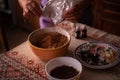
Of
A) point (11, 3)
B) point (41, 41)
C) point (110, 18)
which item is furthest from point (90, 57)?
point (11, 3)

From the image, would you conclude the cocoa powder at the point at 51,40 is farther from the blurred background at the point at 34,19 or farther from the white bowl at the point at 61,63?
the blurred background at the point at 34,19

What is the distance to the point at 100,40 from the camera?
1095 millimetres

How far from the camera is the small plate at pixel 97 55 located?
2.95ft

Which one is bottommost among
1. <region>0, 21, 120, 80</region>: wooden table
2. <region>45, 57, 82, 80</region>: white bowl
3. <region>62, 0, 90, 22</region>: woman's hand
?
<region>0, 21, 120, 80</region>: wooden table

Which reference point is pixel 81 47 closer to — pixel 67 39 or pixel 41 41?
pixel 67 39

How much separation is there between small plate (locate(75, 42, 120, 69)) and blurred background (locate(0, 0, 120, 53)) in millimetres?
830

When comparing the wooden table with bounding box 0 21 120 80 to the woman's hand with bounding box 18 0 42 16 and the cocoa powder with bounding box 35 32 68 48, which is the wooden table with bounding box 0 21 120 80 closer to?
the cocoa powder with bounding box 35 32 68 48

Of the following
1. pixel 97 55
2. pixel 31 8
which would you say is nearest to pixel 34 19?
pixel 31 8

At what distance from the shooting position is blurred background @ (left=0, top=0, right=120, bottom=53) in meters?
1.96

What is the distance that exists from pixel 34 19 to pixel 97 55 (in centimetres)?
154

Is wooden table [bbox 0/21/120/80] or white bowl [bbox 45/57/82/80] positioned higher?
white bowl [bbox 45/57/82/80]

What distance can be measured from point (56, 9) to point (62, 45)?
194 mm

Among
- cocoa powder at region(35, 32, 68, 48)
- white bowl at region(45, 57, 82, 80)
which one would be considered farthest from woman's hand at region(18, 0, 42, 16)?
white bowl at region(45, 57, 82, 80)

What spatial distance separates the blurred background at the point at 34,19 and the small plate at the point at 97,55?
2.72ft
